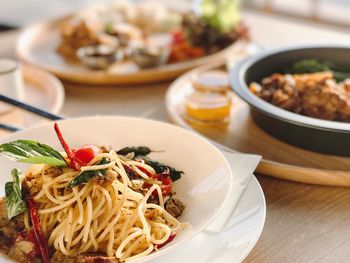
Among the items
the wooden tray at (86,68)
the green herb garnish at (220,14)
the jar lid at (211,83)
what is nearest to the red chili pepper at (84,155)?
the jar lid at (211,83)

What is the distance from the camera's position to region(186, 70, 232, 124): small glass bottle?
2.18 m

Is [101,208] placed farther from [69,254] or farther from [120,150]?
[120,150]

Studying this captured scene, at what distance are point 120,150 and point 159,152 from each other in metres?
0.14

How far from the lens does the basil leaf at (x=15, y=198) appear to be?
132 centimetres

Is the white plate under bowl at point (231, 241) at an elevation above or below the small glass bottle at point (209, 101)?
above

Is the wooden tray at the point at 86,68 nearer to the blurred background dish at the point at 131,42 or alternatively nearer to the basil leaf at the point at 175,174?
the blurred background dish at the point at 131,42

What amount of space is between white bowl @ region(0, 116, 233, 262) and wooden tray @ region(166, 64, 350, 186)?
0.35 metres

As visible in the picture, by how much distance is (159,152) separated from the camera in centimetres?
169

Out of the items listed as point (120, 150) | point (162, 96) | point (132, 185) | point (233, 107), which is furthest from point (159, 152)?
point (162, 96)

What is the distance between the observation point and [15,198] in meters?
1.34

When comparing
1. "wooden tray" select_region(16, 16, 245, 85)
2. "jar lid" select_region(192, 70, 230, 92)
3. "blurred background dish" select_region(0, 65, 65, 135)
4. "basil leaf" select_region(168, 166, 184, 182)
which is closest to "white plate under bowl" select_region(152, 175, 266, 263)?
"basil leaf" select_region(168, 166, 184, 182)

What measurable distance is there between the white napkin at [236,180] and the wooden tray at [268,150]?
0.58 ft

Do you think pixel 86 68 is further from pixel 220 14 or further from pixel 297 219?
pixel 297 219

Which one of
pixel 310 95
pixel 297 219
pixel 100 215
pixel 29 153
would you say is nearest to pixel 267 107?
pixel 310 95
